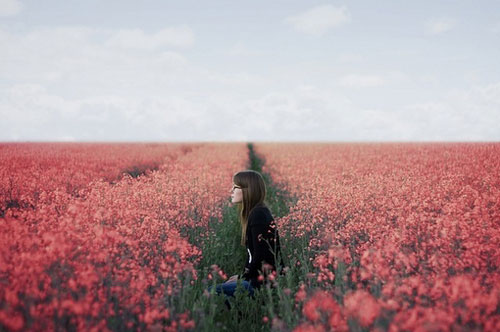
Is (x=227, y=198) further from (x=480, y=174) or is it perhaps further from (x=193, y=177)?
(x=480, y=174)

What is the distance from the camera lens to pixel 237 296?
4707 millimetres

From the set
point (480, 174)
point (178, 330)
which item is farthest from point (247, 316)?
point (480, 174)

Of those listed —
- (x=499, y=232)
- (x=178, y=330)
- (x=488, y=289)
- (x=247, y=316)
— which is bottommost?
(x=247, y=316)

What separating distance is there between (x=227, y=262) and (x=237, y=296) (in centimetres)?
227

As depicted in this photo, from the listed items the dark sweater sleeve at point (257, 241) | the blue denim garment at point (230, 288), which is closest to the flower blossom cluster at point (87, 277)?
the blue denim garment at point (230, 288)

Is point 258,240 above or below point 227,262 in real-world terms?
above

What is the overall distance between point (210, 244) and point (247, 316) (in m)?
1.92

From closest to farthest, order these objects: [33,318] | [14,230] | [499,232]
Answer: [33,318], [14,230], [499,232]

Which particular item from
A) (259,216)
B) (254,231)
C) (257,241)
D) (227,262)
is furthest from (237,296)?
(227,262)

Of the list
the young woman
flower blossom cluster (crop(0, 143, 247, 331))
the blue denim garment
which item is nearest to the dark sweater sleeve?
the young woman

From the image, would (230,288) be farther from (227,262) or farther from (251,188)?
(227,262)

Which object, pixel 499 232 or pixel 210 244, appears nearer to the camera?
pixel 499 232

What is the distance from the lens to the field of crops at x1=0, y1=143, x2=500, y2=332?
298 centimetres

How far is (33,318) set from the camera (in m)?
2.84
